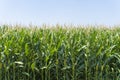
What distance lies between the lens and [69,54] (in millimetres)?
5902

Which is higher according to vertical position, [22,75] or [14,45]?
[14,45]

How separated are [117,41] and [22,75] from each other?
2.39 metres

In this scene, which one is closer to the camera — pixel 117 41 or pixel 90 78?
pixel 90 78

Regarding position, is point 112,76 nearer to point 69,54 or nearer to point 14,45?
point 69,54

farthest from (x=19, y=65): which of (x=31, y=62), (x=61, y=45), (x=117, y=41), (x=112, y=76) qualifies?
(x=117, y=41)

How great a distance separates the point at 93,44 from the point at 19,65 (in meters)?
1.65

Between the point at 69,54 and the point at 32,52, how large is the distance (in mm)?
804

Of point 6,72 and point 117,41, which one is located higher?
point 117,41

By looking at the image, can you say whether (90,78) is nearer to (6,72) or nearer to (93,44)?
(93,44)

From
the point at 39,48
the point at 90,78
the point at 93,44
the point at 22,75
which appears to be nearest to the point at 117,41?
the point at 93,44

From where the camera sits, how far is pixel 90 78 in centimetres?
593

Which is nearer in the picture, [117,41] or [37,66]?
[37,66]

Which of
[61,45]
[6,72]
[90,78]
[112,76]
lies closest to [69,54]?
[61,45]

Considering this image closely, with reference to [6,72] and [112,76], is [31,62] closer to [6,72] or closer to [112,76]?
[6,72]
